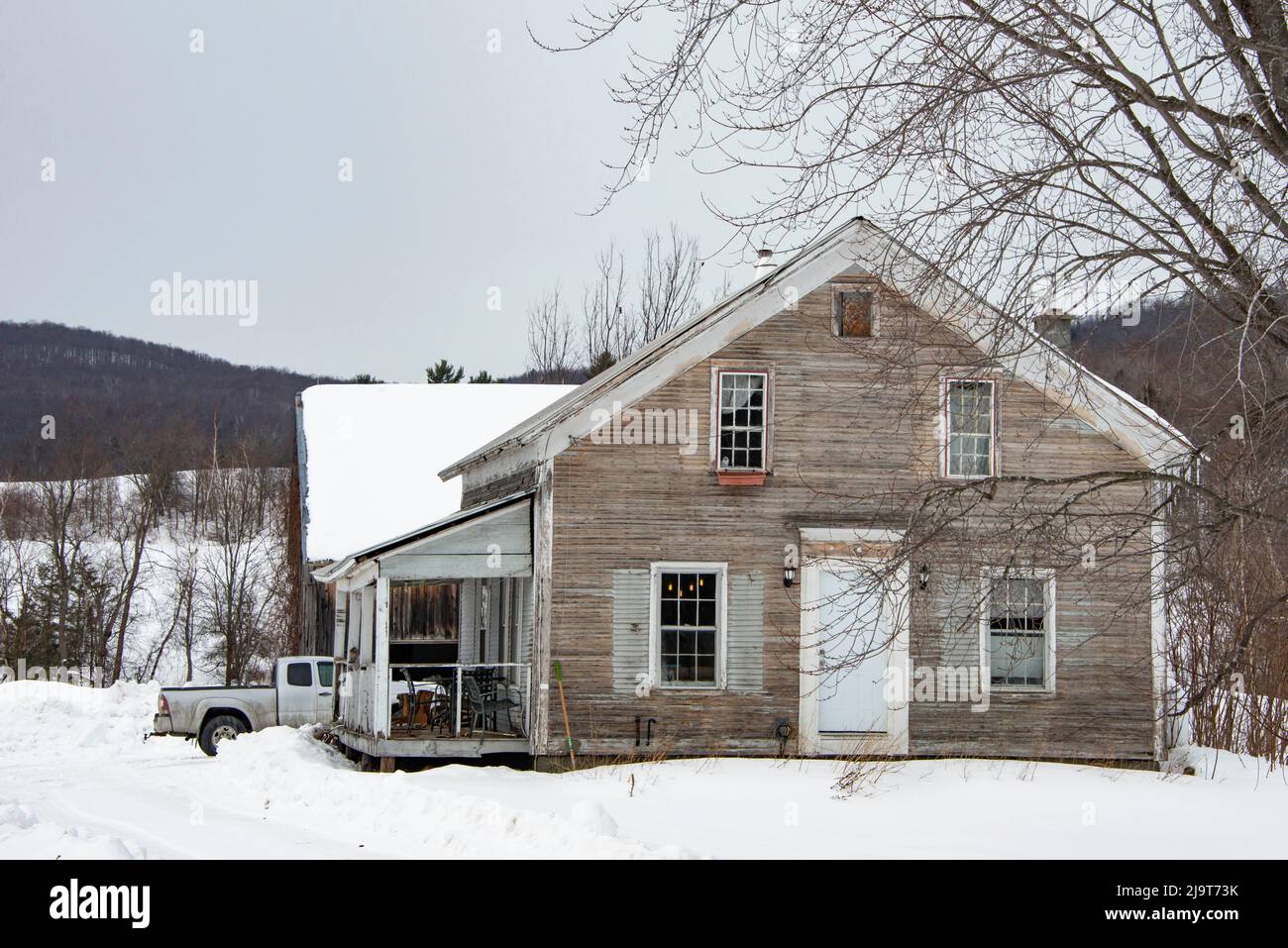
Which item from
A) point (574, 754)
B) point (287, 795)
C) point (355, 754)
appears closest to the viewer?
Result: point (287, 795)

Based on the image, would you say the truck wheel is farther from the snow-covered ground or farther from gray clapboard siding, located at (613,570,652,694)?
gray clapboard siding, located at (613,570,652,694)

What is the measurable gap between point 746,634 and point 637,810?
4.79 metres

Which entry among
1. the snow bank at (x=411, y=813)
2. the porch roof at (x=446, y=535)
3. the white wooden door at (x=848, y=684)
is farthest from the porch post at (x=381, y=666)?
the white wooden door at (x=848, y=684)

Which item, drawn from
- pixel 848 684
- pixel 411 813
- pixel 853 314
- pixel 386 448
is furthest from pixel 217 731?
pixel 853 314

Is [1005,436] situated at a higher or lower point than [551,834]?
higher

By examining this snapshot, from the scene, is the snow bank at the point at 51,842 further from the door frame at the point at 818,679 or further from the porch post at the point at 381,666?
the door frame at the point at 818,679

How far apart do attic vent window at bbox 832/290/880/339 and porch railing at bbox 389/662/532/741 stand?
625cm

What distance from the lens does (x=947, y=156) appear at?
9.98 m

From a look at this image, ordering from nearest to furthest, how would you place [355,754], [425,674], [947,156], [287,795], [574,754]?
1. [947,156]
2. [287,795]
3. [574,754]
4. [355,754]
5. [425,674]

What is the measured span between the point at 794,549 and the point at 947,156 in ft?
31.0

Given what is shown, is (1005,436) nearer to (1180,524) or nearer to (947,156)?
(1180,524)

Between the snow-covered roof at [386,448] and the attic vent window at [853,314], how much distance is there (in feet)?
44.5

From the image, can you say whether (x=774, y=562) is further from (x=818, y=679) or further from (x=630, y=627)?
(x=630, y=627)
